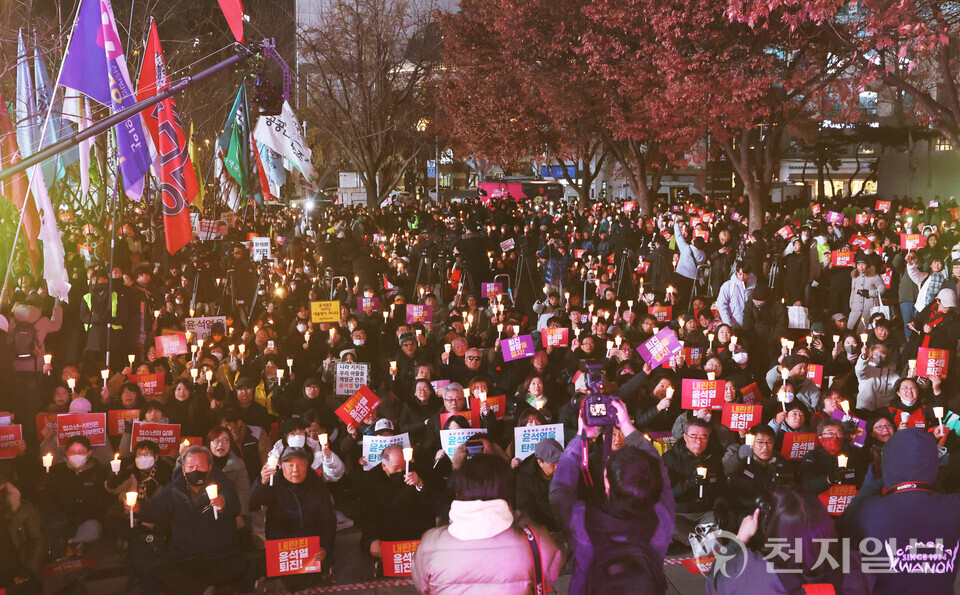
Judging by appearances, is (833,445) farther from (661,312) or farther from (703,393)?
(661,312)

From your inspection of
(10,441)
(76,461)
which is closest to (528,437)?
(76,461)

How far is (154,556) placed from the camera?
20.9ft

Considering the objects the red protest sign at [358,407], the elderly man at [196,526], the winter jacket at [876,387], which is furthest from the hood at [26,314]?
the winter jacket at [876,387]

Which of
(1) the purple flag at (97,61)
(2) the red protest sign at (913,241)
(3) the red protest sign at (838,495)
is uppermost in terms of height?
(1) the purple flag at (97,61)

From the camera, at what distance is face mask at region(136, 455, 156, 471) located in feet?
23.4

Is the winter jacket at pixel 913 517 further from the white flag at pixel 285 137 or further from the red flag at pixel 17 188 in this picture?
the white flag at pixel 285 137

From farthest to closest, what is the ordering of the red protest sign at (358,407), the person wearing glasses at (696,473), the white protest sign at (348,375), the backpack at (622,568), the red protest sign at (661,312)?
the red protest sign at (661,312) → the white protest sign at (348,375) → the red protest sign at (358,407) → the person wearing glasses at (696,473) → the backpack at (622,568)

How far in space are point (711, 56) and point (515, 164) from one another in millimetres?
22301

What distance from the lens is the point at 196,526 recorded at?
627 cm

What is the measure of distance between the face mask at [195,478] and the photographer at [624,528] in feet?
10.4

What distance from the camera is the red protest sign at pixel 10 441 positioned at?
23.4 feet

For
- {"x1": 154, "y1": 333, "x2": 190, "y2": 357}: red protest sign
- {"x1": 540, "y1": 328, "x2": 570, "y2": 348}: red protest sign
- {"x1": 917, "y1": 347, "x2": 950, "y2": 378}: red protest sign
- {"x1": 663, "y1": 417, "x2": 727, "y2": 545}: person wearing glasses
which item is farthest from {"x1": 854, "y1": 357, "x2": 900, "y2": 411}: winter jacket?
{"x1": 154, "y1": 333, "x2": 190, "y2": 357}: red protest sign

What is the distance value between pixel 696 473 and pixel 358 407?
3048 millimetres

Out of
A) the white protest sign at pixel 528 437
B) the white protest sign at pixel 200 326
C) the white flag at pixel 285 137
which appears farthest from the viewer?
the white flag at pixel 285 137
